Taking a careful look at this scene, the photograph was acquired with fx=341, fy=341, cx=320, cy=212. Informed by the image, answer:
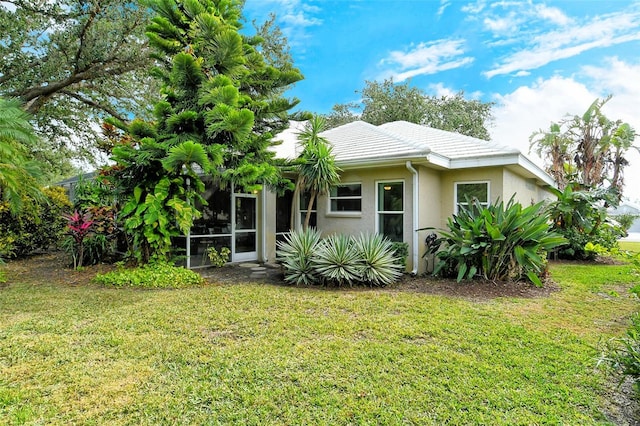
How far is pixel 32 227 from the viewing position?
1127 cm

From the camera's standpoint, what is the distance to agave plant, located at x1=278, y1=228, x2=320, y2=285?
305 inches

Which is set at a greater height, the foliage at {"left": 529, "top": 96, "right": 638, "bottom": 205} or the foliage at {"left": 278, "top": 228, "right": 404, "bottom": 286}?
the foliage at {"left": 529, "top": 96, "right": 638, "bottom": 205}

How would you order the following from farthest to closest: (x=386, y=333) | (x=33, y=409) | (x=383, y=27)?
(x=383, y=27) → (x=386, y=333) → (x=33, y=409)

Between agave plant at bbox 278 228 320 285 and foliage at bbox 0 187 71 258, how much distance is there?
6.92 meters

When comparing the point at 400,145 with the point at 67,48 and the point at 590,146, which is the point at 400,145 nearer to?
the point at 67,48

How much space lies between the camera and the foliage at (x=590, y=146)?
16.3m

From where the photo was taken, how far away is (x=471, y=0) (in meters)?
11.2

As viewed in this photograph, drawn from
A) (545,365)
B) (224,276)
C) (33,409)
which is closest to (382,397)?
(545,365)

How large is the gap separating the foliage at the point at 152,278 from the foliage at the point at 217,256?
61.8 inches

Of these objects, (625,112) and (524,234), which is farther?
(625,112)

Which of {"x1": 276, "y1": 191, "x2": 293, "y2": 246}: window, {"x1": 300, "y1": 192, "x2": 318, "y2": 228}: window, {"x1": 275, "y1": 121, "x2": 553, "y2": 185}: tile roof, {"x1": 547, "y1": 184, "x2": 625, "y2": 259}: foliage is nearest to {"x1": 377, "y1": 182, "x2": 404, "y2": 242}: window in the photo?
{"x1": 275, "y1": 121, "x2": 553, "y2": 185}: tile roof

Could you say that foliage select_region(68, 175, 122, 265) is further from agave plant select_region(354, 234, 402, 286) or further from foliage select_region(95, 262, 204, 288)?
agave plant select_region(354, 234, 402, 286)

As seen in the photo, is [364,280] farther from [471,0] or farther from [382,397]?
[471,0]

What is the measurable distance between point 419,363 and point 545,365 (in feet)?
4.48
